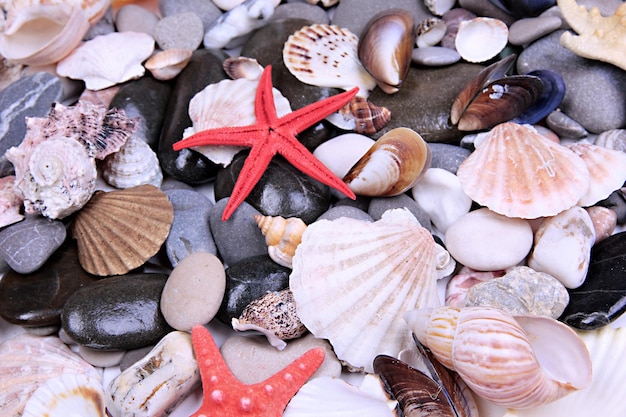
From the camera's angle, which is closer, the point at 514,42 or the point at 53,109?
the point at 53,109

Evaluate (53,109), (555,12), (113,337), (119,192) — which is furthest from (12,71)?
(555,12)

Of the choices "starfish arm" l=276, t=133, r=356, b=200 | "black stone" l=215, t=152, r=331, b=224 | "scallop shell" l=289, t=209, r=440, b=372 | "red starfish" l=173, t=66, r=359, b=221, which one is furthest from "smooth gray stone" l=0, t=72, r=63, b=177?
"scallop shell" l=289, t=209, r=440, b=372

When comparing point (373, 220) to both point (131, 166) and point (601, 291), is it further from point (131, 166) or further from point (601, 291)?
point (131, 166)

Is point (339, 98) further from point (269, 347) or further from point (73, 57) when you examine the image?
point (73, 57)

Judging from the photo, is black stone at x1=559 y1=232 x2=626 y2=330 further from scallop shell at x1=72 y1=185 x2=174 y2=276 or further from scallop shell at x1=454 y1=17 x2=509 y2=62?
scallop shell at x1=72 y1=185 x2=174 y2=276

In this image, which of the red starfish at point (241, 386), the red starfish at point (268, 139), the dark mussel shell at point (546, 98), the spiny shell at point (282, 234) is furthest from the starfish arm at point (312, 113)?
the red starfish at point (241, 386)
